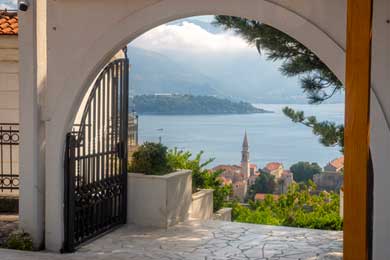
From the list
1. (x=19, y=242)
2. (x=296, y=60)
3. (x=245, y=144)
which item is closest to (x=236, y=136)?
(x=245, y=144)

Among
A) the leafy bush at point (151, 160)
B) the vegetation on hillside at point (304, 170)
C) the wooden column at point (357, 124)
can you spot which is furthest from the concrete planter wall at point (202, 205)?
the wooden column at point (357, 124)

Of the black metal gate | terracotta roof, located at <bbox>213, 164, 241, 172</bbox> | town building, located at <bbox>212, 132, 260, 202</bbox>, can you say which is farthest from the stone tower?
the black metal gate

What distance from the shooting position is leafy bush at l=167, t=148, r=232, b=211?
10.4m

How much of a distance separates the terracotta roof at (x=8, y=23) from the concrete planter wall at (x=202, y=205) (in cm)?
460

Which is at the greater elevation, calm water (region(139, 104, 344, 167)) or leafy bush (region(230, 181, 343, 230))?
calm water (region(139, 104, 344, 167))

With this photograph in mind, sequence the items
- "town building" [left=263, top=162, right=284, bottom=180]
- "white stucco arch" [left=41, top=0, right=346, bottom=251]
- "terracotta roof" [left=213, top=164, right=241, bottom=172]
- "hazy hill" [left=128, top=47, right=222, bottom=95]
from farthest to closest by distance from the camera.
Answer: "hazy hill" [left=128, top=47, right=222, bottom=95] < "town building" [left=263, top=162, right=284, bottom=180] < "terracotta roof" [left=213, top=164, right=241, bottom=172] < "white stucco arch" [left=41, top=0, right=346, bottom=251]

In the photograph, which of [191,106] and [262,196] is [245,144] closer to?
[262,196]

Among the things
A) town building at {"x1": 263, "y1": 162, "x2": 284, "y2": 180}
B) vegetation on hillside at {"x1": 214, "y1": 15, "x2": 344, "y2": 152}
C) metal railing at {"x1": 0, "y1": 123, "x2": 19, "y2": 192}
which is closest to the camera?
vegetation on hillside at {"x1": 214, "y1": 15, "x2": 344, "y2": 152}

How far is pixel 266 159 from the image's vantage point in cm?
1141

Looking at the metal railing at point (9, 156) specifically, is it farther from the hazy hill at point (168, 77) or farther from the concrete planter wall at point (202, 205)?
the concrete planter wall at point (202, 205)

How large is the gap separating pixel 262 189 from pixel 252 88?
262cm

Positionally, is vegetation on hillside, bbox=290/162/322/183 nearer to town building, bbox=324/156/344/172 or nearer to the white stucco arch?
town building, bbox=324/156/344/172

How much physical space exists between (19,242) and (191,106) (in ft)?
18.7

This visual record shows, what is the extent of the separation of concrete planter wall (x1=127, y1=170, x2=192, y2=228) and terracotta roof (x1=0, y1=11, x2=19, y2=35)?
3.58 meters
